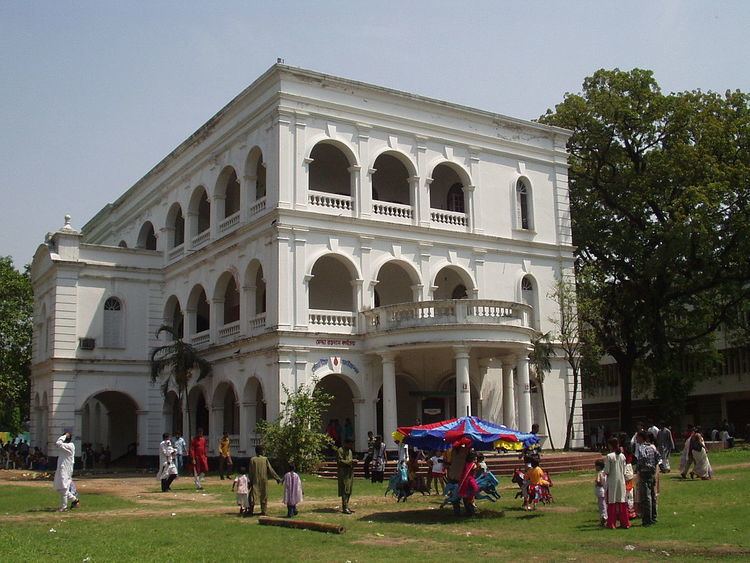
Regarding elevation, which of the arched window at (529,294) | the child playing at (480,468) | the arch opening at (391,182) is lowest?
the child playing at (480,468)

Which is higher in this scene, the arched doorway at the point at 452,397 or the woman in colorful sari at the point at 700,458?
the arched doorway at the point at 452,397

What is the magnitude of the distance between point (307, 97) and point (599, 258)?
51.9 feet

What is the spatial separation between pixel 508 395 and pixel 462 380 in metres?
2.41

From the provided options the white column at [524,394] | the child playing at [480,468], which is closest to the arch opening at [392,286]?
the white column at [524,394]

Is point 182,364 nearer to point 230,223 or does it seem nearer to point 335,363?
point 230,223

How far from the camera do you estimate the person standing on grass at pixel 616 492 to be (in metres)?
15.4

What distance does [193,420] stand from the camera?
121 feet

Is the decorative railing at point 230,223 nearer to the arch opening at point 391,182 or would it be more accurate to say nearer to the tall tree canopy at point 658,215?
the arch opening at point 391,182

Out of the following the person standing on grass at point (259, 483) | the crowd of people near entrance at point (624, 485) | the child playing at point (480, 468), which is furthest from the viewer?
the child playing at point (480, 468)

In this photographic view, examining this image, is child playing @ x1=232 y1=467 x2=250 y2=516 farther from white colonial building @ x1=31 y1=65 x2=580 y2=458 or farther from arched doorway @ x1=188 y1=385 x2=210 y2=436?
arched doorway @ x1=188 y1=385 x2=210 y2=436

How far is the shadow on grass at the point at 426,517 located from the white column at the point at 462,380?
9.28 m

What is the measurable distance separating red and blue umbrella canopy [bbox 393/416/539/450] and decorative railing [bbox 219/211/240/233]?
1615 centimetres

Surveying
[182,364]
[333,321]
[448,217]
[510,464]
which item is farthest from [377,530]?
[448,217]

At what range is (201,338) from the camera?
3497 centimetres
